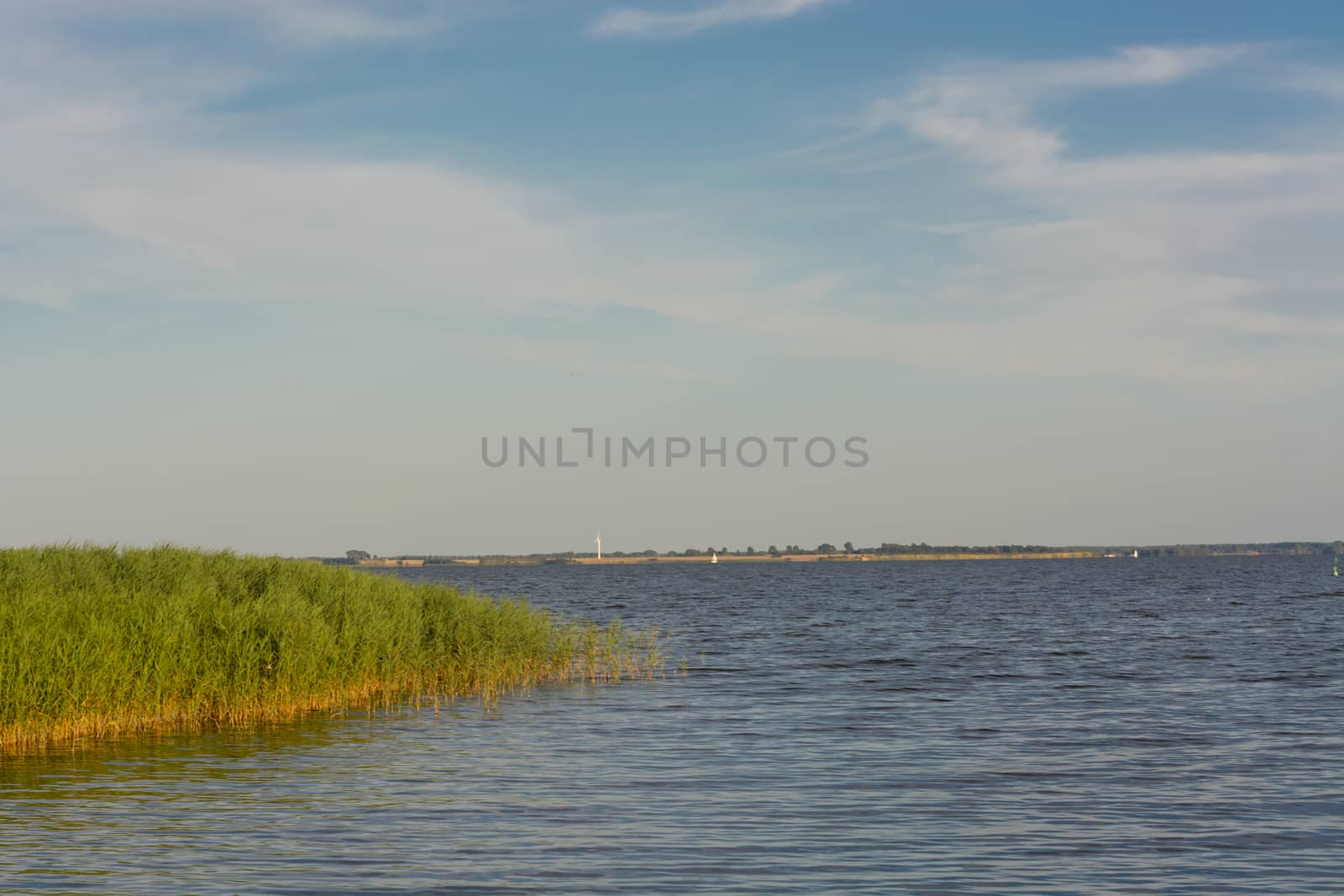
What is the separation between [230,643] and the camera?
81.9ft

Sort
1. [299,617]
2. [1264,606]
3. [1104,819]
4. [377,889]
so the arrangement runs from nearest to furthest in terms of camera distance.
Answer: [377,889] < [1104,819] < [299,617] < [1264,606]

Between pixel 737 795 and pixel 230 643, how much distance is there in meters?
11.2

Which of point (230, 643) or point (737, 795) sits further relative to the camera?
point (230, 643)

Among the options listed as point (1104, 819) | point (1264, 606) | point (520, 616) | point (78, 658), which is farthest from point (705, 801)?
point (1264, 606)

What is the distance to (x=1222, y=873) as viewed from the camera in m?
14.8

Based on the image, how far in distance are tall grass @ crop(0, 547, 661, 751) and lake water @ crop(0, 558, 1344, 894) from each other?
0.97 metres

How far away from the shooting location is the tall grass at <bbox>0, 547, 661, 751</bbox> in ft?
72.2

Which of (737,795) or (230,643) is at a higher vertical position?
(230,643)

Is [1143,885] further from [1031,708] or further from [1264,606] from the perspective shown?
[1264,606]

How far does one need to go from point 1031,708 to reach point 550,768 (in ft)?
44.9

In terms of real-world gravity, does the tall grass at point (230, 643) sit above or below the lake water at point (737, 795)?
above

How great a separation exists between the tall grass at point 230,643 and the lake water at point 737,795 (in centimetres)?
97

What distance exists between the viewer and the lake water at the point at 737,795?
48.1 feet

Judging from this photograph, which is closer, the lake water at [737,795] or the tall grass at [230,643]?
the lake water at [737,795]
